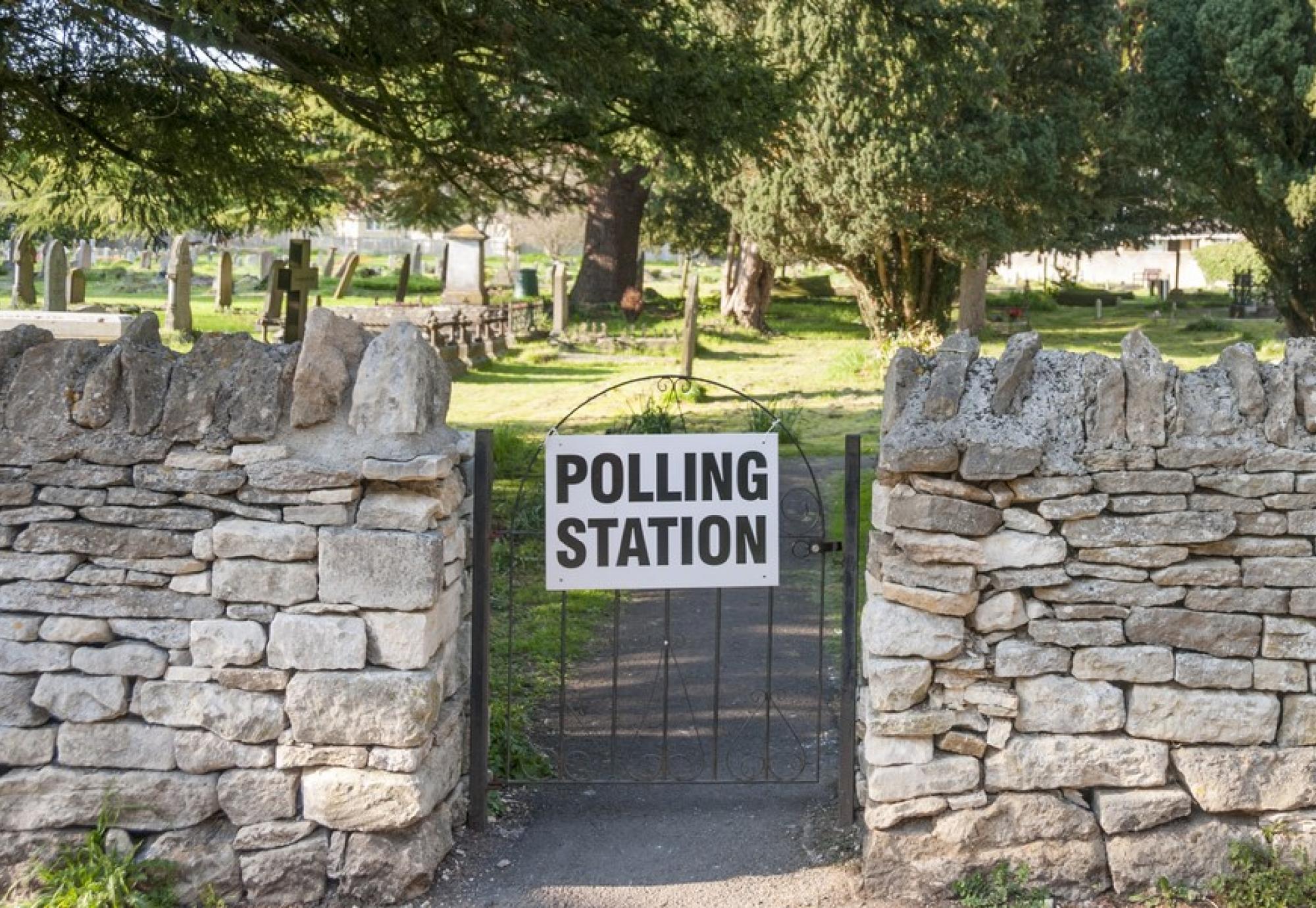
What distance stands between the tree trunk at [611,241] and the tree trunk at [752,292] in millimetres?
2407

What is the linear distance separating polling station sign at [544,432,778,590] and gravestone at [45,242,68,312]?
52.3ft

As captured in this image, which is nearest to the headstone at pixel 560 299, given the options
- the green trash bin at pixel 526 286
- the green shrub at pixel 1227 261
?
the green trash bin at pixel 526 286

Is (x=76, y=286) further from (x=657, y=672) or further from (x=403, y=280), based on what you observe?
(x=657, y=672)

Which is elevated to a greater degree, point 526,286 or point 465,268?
point 526,286

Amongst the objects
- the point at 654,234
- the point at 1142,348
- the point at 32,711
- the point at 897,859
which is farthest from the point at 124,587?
the point at 654,234

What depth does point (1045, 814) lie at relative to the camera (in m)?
4.73

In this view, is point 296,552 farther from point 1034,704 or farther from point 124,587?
point 1034,704

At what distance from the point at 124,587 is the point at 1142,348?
11.3ft

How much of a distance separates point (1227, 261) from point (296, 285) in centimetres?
2497

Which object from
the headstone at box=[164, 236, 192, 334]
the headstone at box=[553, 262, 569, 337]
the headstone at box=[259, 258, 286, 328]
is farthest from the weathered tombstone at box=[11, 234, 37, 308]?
the headstone at box=[553, 262, 569, 337]

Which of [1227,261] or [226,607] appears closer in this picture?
[226,607]

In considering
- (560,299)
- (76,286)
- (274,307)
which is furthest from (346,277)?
(274,307)

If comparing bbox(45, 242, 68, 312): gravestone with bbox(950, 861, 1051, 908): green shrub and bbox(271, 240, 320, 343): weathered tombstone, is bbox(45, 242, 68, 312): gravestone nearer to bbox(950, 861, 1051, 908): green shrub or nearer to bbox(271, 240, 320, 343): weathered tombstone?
bbox(271, 240, 320, 343): weathered tombstone

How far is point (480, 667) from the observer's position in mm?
5211
